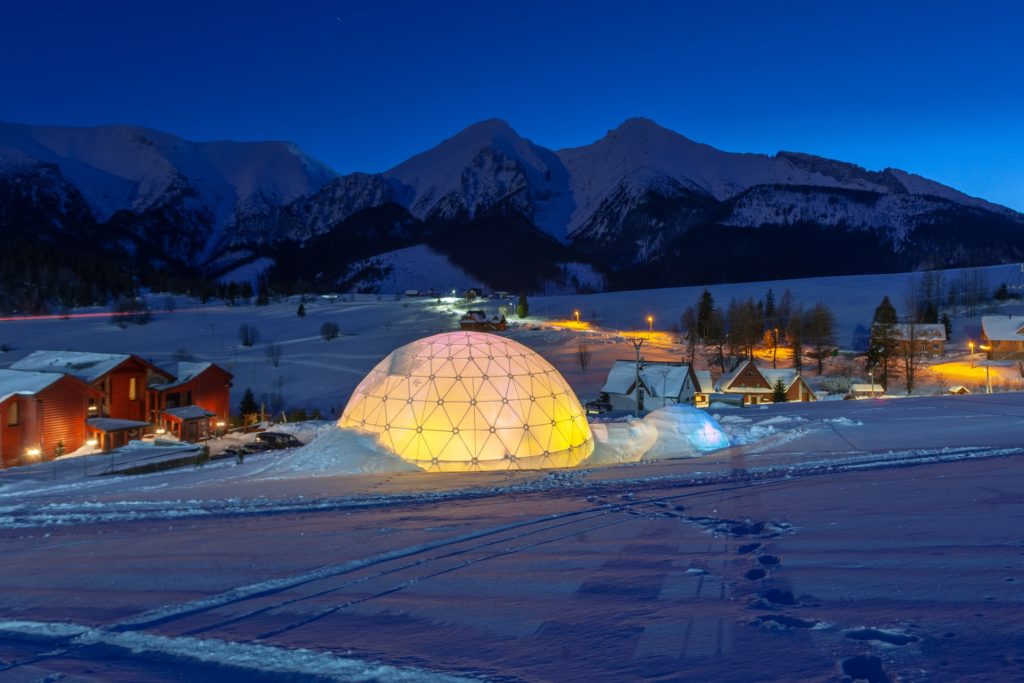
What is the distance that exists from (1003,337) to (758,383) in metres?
28.0

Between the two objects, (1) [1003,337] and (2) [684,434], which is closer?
(2) [684,434]

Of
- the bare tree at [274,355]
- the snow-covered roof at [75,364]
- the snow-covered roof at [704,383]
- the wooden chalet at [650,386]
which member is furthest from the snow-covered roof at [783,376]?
the snow-covered roof at [75,364]

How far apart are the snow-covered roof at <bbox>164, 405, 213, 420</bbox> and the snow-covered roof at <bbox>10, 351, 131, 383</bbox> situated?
3.46m

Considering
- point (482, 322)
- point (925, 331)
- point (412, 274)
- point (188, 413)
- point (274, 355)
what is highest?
point (412, 274)

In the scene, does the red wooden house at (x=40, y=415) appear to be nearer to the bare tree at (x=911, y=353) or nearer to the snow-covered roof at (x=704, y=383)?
the snow-covered roof at (x=704, y=383)

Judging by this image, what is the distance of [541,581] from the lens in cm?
482

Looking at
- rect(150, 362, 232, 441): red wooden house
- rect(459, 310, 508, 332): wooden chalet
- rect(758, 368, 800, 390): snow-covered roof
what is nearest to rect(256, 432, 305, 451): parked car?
rect(150, 362, 232, 441): red wooden house

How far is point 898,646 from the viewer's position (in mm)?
3402

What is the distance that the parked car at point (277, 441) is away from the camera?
944 inches

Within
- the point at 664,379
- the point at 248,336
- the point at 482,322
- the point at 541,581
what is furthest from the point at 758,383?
the point at 248,336

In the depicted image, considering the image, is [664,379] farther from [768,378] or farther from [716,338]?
[716,338]

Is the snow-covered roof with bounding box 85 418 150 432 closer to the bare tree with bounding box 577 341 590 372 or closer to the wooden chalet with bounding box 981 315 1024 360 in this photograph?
the bare tree with bounding box 577 341 590 372

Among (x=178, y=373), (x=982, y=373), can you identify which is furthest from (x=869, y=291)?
(x=178, y=373)

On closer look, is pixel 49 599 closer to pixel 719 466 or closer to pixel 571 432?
pixel 719 466
